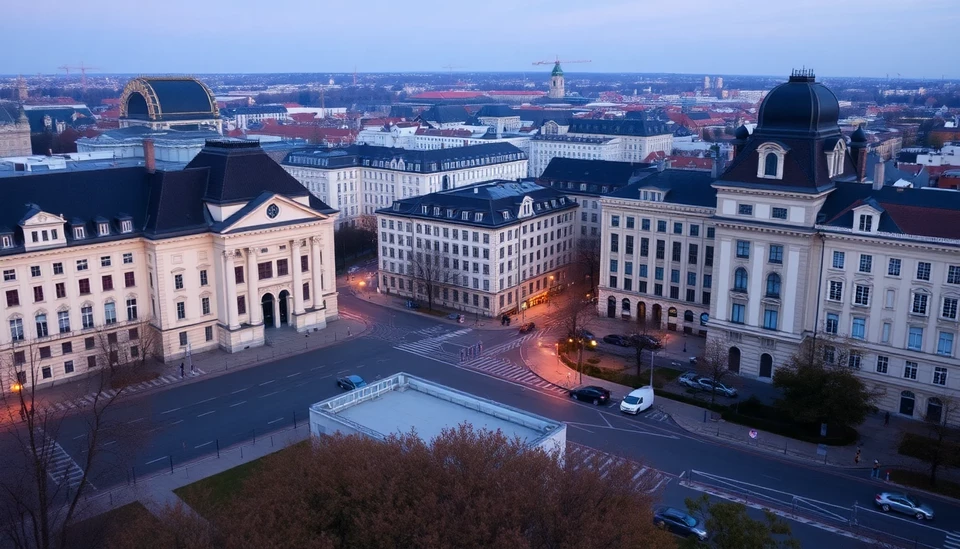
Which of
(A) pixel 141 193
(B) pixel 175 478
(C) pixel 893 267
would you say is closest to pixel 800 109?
(C) pixel 893 267

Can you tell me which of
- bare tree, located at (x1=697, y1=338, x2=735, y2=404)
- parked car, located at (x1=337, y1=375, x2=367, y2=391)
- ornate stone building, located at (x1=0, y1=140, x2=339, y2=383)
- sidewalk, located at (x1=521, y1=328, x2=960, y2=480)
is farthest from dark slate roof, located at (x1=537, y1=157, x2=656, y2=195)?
parked car, located at (x1=337, y1=375, x2=367, y2=391)

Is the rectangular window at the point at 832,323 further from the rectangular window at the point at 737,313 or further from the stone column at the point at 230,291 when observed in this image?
the stone column at the point at 230,291

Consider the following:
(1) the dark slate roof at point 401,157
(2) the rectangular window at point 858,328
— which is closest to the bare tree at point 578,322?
(2) the rectangular window at point 858,328

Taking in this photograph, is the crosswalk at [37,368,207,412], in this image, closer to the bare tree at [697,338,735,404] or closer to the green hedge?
the bare tree at [697,338,735,404]

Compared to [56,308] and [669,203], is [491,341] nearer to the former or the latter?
[669,203]

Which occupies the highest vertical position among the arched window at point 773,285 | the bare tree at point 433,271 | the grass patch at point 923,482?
the arched window at point 773,285

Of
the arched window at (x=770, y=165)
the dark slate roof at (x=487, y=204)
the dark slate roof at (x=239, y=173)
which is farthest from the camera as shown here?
the dark slate roof at (x=487, y=204)

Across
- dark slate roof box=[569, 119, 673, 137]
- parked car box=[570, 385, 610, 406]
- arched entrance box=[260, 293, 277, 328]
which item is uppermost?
dark slate roof box=[569, 119, 673, 137]

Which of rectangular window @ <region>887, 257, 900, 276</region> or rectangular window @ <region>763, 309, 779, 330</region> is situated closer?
rectangular window @ <region>887, 257, 900, 276</region>

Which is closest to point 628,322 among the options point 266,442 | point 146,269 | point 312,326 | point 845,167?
point 845,167
